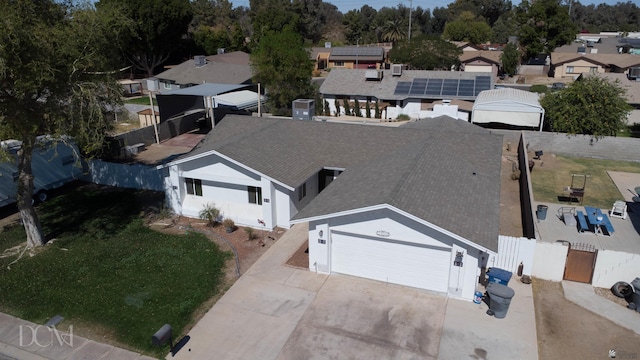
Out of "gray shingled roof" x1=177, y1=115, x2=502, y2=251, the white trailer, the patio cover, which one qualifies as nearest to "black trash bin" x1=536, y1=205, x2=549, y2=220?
"gray shingled roof" x1=177, y1=115, x2=502, y2=251

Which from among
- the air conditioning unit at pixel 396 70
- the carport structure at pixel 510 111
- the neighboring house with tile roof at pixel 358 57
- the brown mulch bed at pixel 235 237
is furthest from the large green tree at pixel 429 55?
the brown mulch bed at pixel 235 237

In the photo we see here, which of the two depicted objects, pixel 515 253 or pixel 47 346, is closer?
pixel 47 346

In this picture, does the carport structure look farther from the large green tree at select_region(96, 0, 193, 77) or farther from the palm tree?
the palm tree

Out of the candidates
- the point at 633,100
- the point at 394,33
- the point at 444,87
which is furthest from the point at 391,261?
the point at 394,33

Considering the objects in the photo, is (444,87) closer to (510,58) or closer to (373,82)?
(373,82)

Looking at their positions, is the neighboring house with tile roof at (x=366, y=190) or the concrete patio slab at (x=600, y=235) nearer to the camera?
the neighboring house with tile roof at (x=366, y=190)

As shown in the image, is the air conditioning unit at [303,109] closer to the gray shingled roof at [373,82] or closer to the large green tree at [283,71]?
the large green tree at [283,71]
